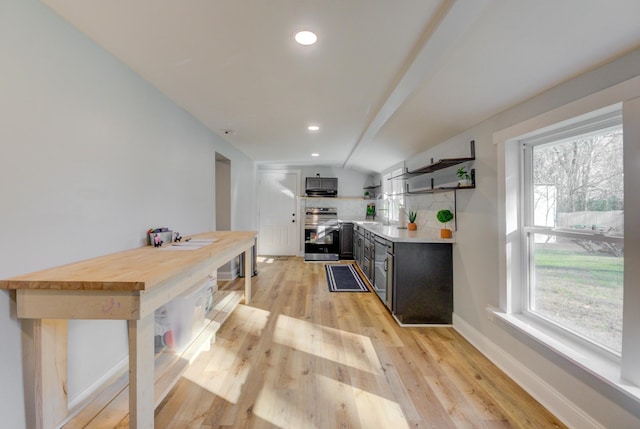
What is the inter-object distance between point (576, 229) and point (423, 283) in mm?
1442

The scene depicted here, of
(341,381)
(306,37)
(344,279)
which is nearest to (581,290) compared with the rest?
(341,381)

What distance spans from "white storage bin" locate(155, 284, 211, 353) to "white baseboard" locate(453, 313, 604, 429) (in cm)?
238

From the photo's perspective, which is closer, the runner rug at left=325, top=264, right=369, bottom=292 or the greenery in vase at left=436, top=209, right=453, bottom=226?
the greenery in vase at left=436, top=209, right=453, bottom=226

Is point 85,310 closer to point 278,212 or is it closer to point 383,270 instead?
point 383,270

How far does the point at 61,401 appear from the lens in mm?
1354

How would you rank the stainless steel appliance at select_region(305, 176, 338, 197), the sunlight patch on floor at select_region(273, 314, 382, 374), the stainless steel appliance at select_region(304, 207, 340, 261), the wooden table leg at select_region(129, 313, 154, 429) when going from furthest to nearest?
the stainless steel appliance at select_region(305, 176, 338, 197)
the stainless steel appliance at select_region(304, 207, 340, 261)
the sunlight patch on floor at select_region(273, 314, 382, 374)
the wooden table leg at select_region(129, 313, 154, 429)

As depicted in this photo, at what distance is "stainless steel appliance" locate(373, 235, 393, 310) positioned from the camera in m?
3.06

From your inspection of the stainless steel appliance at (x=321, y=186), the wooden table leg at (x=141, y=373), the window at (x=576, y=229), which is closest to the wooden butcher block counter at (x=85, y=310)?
the wooden table leg at (x=141, y=373)

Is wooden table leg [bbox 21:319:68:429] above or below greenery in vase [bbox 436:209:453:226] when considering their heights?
below

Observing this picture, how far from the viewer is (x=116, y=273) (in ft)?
4.00

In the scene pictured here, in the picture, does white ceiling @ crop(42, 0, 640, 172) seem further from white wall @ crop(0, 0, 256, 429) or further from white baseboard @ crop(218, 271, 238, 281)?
white baseboard @ crop(218, 271, 238, 281)

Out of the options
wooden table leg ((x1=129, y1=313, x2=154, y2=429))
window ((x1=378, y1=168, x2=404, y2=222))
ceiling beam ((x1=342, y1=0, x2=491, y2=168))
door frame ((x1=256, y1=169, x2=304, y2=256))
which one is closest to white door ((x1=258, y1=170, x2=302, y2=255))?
door frame ((x1=256, y1=169, x2=304, y2=256))

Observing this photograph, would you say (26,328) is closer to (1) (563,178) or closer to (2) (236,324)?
(2) (236,324)

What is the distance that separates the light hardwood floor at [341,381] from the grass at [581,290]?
570 millimetres
